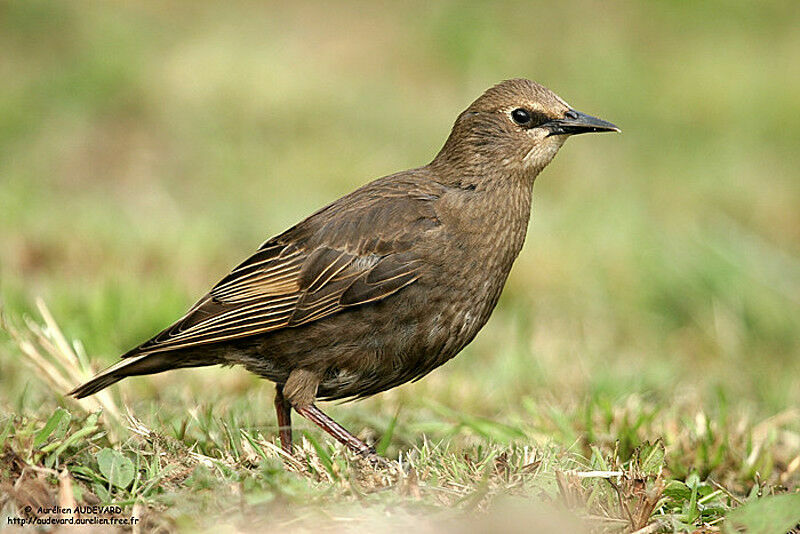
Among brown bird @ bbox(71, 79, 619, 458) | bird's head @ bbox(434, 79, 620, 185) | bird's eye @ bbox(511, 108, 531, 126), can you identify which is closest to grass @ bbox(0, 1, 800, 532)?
brown bird @ bbox(71, 79, 619, 458)

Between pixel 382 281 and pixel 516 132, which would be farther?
pixel 516 132

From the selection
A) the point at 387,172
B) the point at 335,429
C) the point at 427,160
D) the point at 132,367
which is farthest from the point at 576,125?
the point at 427,160

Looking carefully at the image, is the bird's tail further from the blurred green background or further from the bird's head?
the bird's head

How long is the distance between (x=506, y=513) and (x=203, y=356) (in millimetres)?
1777

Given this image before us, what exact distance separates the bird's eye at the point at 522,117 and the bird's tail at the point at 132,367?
157 cm

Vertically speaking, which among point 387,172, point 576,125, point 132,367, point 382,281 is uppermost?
point 576,125

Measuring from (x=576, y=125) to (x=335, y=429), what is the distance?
151 cm

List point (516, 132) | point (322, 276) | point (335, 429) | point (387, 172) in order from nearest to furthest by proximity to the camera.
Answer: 1. point (335, 429)
2. point (322, 276)
3. point (516, 132)
4. point (387, 172)

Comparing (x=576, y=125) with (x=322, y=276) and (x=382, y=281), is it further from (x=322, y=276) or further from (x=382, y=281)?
(x=322, y=276)

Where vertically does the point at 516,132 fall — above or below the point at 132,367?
above

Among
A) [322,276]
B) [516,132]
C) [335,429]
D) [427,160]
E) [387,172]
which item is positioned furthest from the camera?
[427,160]

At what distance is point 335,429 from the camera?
4.28 metres

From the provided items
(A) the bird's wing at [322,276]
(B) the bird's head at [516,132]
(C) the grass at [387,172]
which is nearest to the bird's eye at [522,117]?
(B) the bird's head at [516,132]

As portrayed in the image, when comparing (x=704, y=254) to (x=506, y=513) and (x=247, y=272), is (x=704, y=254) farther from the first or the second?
(x=506, y=513)
